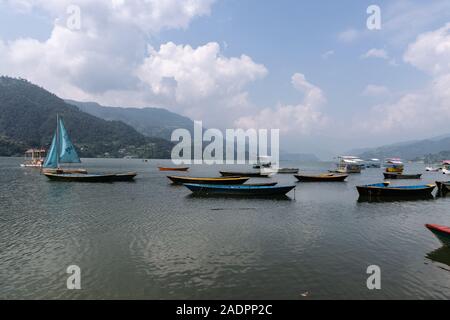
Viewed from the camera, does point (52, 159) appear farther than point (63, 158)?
Yes

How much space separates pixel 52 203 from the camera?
41.2 metres

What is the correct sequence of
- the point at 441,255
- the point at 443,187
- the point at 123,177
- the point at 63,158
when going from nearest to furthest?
the point at 441,255 < the point at 443,187 < the point at 63,158 < the point at 123,177

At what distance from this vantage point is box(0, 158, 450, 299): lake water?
607 inches

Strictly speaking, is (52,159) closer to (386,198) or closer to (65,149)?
(65,149)

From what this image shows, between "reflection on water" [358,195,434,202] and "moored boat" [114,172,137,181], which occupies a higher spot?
"moored boat" [114,172,137,181]

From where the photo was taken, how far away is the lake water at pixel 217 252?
15.4m

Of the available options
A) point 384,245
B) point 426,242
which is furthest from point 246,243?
Answer: point 426,242

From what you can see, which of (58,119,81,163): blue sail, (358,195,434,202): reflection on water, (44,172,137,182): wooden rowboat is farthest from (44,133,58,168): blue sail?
(358,195,434,202): reflection on water

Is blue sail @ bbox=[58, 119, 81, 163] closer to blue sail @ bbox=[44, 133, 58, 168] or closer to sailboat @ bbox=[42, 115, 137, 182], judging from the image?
sailboat @ bbox=[42, 115, 137, 182]

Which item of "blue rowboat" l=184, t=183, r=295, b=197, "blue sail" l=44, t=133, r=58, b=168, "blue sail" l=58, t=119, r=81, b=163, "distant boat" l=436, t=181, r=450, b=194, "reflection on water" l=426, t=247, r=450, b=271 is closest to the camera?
"reflection on water" l=426, t=247, r=450, b=271

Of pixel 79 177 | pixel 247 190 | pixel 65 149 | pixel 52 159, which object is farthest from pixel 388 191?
pixel 52 159

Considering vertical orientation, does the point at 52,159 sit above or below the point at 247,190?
above

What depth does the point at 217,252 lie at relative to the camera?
2108 centimetres
